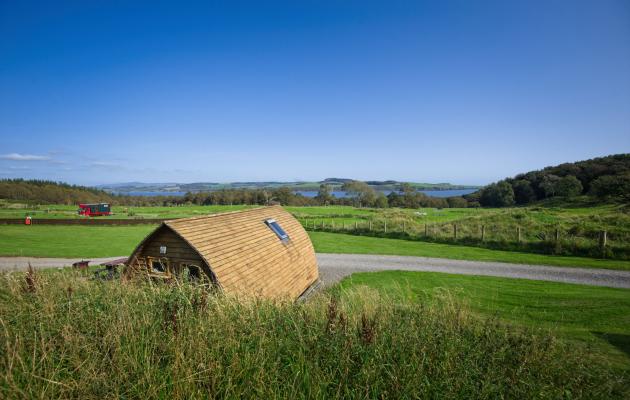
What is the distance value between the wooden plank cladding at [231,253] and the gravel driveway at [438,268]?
14.2 feet

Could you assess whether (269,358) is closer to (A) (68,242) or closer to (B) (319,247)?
(B) (319,247)

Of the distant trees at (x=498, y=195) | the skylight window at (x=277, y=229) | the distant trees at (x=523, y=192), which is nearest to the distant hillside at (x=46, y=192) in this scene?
the skylight window at (x=277, y=229)

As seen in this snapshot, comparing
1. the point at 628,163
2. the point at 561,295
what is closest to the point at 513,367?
the point at 561,295

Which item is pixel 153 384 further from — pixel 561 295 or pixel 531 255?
pixel 531 255

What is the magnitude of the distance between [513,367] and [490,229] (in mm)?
29540

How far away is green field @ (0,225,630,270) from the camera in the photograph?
A: 21328 millimetres

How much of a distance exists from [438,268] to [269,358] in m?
17.9

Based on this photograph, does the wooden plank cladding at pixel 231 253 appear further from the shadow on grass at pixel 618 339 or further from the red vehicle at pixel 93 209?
the red vehicle at pixel 93 209

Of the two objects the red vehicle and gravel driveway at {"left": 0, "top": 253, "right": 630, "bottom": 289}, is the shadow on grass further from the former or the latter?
the red vehicle

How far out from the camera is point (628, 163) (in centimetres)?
6316

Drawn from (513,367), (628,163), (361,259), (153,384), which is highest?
(628,163)

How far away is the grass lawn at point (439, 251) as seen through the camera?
65.6ft

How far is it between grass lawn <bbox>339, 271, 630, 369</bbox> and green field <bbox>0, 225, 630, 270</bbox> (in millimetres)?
6876

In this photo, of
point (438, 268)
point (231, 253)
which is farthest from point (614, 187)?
point (231, 253)
